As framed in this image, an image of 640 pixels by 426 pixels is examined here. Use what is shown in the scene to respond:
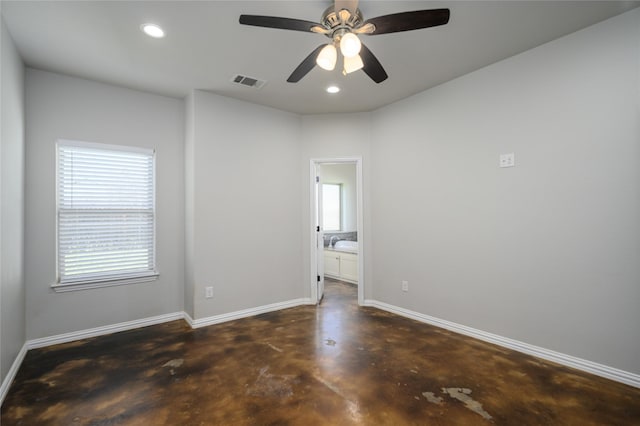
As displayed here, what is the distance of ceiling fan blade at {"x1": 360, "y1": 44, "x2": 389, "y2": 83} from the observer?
225cm

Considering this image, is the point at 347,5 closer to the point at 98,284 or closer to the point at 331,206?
the point at 98,284

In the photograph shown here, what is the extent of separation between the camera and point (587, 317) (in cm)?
252

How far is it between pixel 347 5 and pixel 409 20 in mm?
394

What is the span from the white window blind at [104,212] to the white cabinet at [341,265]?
→ 3377 mm

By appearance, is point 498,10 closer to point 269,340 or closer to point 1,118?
point 269,340

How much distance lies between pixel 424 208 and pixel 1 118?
3.90 meters

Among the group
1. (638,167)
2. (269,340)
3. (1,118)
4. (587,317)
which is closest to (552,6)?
(638,167)

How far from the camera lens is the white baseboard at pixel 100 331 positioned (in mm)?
3065

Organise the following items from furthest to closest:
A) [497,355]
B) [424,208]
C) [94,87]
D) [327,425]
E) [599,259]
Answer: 1. [424,208]
2. [94,87]
3. [497,355]
4. [599,259]
5. [327,425]

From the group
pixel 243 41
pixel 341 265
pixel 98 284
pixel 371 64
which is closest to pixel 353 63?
pixel 371 64

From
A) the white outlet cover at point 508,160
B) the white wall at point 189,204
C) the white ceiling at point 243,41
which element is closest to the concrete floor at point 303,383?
the white wall at point 189,204

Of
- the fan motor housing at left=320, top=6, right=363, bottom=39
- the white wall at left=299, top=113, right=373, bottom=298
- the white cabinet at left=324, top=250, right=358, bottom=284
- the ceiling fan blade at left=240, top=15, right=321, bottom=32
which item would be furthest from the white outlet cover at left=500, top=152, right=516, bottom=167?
the white cabinet at left=324, top=250, right=358, bottom=284

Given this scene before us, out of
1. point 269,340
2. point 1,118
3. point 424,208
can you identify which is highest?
point 1,118

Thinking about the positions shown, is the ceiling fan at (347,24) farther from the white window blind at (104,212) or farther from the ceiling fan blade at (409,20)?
the white window blind at (104,212)
